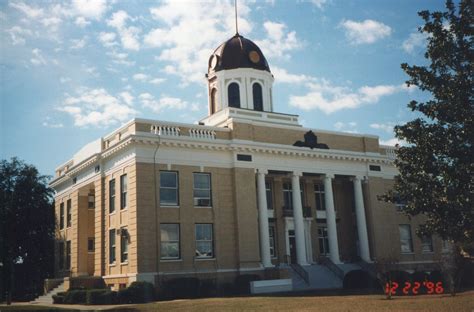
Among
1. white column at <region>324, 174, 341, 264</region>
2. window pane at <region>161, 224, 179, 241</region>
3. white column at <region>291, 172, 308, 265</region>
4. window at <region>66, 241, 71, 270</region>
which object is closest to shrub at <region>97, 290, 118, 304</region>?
window pane at <region>161, 224, 179, 241</region>

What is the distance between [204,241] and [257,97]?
14.3 m

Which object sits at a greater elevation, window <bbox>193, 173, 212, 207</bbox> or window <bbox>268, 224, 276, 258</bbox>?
window <bbox>193, 173, 212, 207</bbox>

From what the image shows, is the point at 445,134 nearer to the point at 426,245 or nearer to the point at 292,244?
the point at 292,244

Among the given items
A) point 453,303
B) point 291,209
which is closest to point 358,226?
point 291,209

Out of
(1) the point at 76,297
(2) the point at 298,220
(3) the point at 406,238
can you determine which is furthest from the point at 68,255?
(3) the point at 406,238

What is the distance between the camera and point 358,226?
40.9 meters

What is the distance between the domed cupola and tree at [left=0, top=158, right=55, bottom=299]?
17003 mm

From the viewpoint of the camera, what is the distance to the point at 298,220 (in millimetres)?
37625

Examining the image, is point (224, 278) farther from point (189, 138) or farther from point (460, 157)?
point (460, 157)

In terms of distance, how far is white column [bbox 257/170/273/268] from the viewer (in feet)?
117

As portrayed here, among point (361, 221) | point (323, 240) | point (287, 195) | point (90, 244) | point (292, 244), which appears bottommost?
point (292, 244)

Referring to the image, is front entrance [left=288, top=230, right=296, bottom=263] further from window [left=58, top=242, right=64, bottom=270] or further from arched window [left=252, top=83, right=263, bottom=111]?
window [left=58, top=242, right=64, bottom=270]

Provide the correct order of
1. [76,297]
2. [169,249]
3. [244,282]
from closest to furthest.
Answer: [76,297], [244,282], [169,249]

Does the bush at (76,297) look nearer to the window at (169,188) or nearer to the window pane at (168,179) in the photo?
the window at (169,188)
